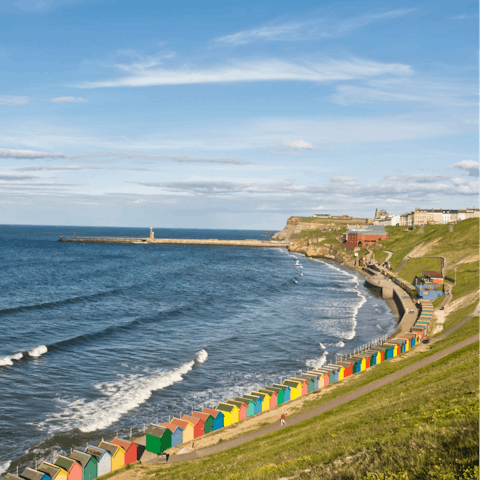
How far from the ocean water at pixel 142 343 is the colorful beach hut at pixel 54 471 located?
4521 mm

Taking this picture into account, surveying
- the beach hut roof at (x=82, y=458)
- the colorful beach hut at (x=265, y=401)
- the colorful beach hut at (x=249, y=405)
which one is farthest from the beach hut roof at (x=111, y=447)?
the colorful beach hut at (x=265, y=401)

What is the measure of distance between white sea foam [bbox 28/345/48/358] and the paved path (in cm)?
2739

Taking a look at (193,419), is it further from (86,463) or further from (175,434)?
(86,463)

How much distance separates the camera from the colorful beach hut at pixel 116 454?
2788 centimetres

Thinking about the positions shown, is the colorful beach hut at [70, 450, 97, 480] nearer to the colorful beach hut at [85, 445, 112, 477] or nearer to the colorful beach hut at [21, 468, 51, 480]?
the colorful beach hut at [85, 445, 112, 477]

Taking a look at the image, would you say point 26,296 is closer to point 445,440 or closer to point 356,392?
point 356,392

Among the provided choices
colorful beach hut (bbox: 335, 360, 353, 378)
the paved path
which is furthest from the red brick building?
colorful beach hut (bbox: 335, 360, 353, 378)

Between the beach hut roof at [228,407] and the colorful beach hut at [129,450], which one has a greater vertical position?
the beach hut roof at [228,407]

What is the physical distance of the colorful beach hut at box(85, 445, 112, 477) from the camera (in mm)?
→ 27191

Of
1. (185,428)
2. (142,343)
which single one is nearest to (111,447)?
(185,428)

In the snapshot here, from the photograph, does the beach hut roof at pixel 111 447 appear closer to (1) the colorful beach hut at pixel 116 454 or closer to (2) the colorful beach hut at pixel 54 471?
(1) the colorful beach hut at pixel 116 454

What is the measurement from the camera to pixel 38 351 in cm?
5066

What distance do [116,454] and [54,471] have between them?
12.6 feet

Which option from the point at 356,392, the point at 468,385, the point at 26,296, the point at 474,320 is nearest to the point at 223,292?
the point at 26,296
